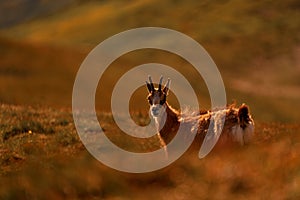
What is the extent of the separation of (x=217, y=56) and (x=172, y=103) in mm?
87163

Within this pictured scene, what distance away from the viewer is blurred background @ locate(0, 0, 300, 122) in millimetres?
80312

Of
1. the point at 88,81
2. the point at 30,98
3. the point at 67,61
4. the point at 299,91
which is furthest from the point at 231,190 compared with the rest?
the point at 299,91

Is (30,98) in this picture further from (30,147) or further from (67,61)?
(30,147)

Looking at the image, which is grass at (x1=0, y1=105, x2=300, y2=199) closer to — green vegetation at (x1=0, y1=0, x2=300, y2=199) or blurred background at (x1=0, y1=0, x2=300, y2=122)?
green vegetation at (x1=0, y1=0, x2=300, y2=199)

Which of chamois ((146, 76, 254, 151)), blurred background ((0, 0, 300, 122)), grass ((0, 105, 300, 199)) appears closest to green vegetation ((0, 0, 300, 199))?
grass ((0, 105, 300, 199))

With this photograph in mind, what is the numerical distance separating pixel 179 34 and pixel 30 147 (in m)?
169

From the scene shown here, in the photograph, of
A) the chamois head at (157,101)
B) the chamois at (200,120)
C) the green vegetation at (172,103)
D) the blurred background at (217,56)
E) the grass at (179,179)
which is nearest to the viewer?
the grass at (179,179)

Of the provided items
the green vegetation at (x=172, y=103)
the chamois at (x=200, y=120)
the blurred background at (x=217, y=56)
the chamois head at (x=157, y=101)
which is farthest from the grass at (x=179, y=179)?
the blurred background at (x=217, y=56)

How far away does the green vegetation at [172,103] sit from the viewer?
855 cm

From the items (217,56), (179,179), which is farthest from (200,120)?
(217,56)

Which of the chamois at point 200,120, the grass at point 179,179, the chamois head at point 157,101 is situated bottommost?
the grass at point 179,179

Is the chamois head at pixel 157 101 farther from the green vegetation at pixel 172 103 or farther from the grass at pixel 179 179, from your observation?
the grass at pixel 179 179

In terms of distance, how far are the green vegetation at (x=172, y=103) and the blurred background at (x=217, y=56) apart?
0.98ft

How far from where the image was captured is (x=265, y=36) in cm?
16600
